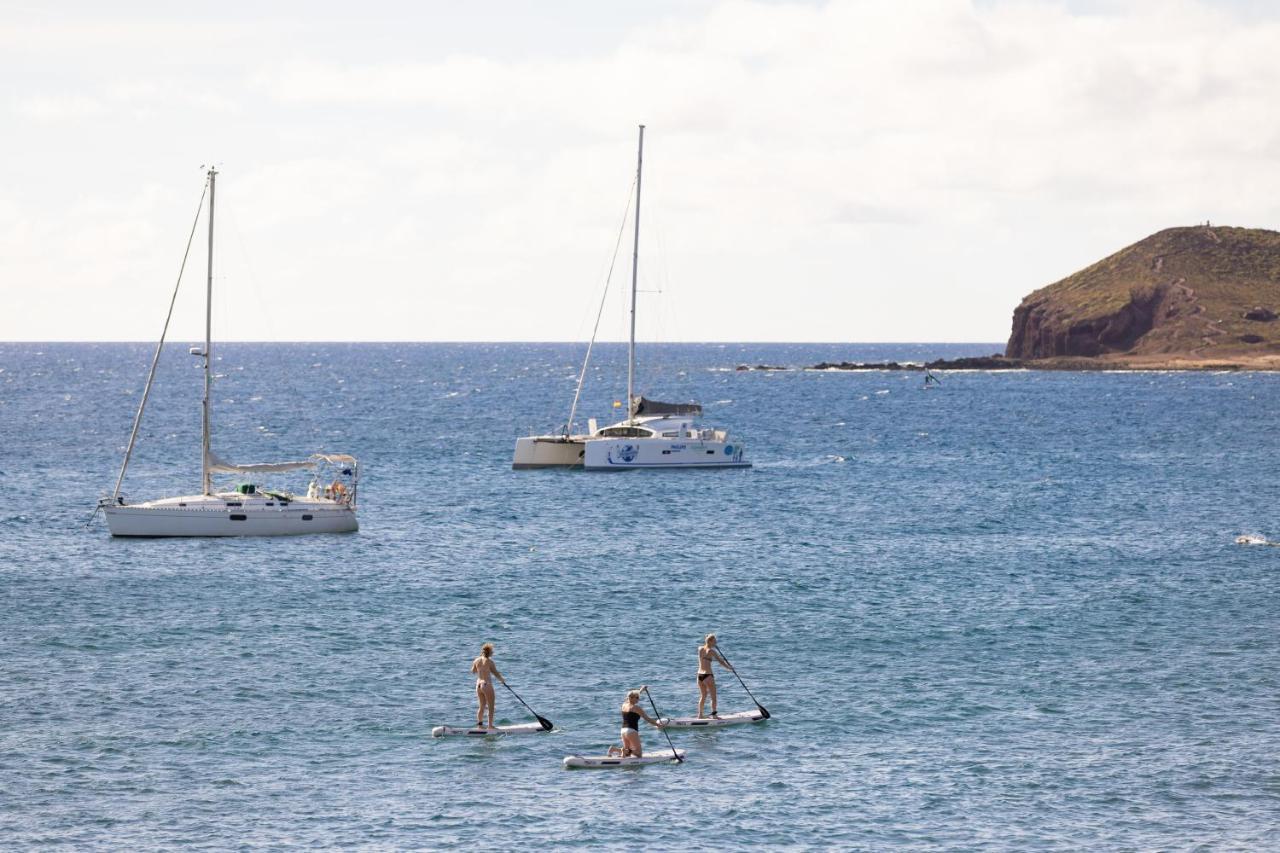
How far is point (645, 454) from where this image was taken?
315ft

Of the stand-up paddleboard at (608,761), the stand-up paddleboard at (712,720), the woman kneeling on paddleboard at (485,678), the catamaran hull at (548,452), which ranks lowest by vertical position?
the stand-up paddleboard at (608,761)

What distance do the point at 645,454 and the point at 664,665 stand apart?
2113 inches

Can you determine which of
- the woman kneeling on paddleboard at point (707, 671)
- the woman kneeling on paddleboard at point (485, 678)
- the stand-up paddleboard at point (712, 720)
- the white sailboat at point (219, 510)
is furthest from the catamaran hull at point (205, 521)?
the woman kneeling on paddleboard at point (707, 671)

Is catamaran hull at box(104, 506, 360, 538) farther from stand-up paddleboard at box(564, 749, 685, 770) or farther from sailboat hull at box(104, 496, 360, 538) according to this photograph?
stand-up paddleboard at box(564, 749, 685, 770)

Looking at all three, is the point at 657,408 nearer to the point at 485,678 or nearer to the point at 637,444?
the point at 637,444

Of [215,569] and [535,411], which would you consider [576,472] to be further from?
[535,411]

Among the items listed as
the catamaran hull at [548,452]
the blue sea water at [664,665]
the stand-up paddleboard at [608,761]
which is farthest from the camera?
the catamaran hull at [548,452]

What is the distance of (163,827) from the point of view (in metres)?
29.4

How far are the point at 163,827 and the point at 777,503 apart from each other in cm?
5483

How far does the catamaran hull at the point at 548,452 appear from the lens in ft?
317

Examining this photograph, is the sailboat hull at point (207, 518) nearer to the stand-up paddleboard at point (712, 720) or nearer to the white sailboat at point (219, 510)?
the white sailboat at point (219, 510)

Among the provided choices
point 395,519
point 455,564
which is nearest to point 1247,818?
point 455,564

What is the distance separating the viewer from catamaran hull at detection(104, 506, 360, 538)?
64562 mm

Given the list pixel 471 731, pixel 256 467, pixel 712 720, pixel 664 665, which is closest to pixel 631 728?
pixel 712 720
